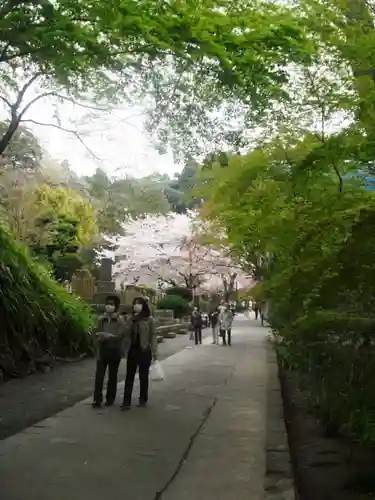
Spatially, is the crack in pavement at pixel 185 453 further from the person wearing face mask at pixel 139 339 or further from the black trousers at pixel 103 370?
the black trousers at pixel 103 370

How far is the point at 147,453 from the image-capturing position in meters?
6.25

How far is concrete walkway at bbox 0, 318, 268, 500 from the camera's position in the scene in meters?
4.98

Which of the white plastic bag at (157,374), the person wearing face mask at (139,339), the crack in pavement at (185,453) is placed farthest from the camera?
the white plastic bag at (157,374)

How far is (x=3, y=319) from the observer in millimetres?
13117

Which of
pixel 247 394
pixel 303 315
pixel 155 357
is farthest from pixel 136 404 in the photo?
pixel 303 315

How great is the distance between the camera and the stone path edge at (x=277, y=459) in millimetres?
5086

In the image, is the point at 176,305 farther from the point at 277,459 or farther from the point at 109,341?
the point at 277,459

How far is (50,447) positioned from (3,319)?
23.6 ft

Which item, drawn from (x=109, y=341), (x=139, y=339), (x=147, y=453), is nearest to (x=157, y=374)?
(x=139, y=339)

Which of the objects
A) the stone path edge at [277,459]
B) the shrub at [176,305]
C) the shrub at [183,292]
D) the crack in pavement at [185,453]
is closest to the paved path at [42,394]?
the crack in pavement at [185,453]

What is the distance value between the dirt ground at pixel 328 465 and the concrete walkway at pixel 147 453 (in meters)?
0.64

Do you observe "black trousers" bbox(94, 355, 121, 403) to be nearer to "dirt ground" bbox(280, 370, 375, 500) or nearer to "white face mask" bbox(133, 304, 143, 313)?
"white face mask" bbox(133, 304, 143, 313)

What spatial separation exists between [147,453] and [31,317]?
8489mm

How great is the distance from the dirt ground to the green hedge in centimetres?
651
